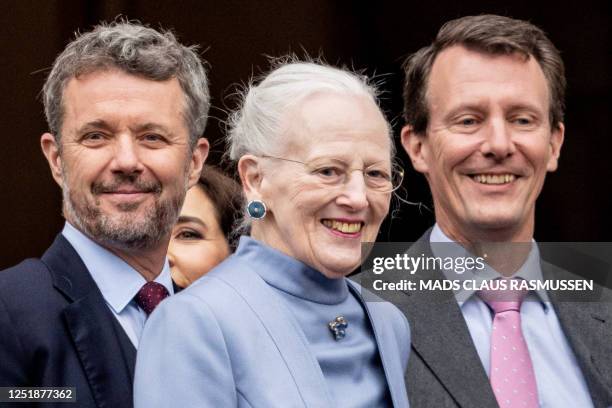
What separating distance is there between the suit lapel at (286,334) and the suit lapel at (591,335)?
0.87m

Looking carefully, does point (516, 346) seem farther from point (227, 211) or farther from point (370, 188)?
point (227, 211)

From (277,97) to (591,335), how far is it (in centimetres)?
109

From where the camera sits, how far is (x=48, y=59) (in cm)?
425

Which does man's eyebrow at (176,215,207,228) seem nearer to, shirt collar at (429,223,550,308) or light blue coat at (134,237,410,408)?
shirt collar at (429,223,550,308)

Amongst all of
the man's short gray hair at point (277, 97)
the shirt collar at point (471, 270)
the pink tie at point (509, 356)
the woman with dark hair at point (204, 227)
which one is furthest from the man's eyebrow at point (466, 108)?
the woman with dark hair at point (204, 227)

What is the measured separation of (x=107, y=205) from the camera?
9.40ft

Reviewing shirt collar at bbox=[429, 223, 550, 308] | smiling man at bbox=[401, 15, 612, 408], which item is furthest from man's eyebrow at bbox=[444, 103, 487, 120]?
shirt collar at bbox=[429, 223, 550, 308]

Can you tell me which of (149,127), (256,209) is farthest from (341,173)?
(149,127)

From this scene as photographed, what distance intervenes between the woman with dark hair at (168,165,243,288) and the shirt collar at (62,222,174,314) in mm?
771

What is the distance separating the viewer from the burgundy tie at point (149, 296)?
9.52 feet

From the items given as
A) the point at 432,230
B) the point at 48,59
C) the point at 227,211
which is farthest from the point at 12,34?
the point at 432,230

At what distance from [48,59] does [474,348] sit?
1908 mm

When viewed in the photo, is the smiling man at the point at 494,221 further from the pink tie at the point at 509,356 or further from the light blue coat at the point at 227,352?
the light blue coat at the point at 227,352

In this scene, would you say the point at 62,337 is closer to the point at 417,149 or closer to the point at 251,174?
the point at 251,174
